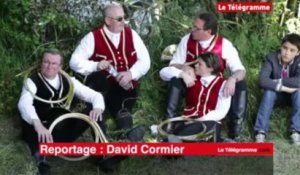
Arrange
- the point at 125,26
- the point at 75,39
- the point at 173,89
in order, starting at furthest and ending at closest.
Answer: the point at 75,39
the point at 125,26
the point at 173,89

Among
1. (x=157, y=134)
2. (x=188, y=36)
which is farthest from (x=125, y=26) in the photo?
(x=157, y=134)

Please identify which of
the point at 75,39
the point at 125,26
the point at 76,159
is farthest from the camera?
the point at 75,39

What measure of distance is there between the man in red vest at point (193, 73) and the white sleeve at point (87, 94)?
616mm

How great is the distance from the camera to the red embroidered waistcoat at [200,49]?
5.98 m

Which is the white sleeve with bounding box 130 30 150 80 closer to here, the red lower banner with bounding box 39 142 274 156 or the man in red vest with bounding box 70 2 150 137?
the man in red vest with bounding box 70 2 150 137

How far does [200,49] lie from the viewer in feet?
19.7

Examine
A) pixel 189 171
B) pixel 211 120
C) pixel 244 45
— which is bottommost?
pixel 189 171

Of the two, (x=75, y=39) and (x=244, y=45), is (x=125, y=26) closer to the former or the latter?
(x=75, y=39)

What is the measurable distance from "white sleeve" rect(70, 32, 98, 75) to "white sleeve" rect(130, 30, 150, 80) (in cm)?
35

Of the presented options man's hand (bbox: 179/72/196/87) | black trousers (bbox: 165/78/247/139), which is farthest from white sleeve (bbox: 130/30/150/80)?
man's hand (bbox: 179/72/196/87)

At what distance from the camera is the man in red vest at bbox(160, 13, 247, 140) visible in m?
5.79

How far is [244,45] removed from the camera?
6.72m

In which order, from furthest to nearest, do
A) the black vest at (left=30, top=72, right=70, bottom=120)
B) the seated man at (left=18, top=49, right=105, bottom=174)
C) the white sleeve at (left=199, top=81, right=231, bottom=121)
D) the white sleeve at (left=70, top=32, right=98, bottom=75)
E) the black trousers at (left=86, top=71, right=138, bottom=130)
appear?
the white sleeve at (left=70, top=32, right=98, bottom=75) < the black trousers at (left=86, top=71, right=138, bottom=130) < the white sleeve at (left=199, top=81, right=231, bottom=121) < the black vest at (left=30, top=72, right=70, bottom=120) < the seated man at (left=18, top=49, right=105, bottom=174)

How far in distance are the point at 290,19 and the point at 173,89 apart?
1868 mm
